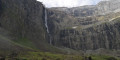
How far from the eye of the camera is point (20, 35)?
199m

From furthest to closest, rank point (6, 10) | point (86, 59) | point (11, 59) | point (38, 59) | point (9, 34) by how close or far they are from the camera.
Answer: point (6, 10) → point (9, 34) → point (86, 59) → point (38, 59) → point (11, 59)

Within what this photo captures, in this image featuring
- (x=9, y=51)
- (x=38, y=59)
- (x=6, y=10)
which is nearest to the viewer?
(x=38, y=59)

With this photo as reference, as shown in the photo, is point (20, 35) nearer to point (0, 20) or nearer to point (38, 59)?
point (0, 20)

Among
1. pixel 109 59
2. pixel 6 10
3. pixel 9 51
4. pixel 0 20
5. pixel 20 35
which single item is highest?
pixel 6 10

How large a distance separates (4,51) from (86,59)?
66607 mm

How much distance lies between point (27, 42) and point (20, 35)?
13.8 metres

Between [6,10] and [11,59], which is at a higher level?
[6,10]

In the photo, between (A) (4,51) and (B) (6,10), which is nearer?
(A) (4,51)

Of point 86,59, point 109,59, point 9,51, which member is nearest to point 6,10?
point 9,51

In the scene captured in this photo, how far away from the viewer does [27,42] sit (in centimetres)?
19162

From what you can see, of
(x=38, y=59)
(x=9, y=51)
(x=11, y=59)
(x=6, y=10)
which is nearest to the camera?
(x=11, y=59)

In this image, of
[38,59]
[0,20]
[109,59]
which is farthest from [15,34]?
[109,59]

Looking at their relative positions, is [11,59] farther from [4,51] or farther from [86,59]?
[86,59]

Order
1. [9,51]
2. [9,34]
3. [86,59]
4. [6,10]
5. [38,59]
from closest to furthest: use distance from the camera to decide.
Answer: [38,59] → [9,51] → [86,59] → [9,34] → [6,10]
